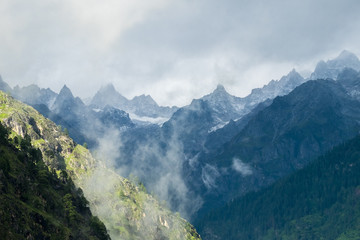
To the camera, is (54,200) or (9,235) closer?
(9,235)

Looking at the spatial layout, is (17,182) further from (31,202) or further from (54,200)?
(54,200)

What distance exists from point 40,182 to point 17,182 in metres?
31.6

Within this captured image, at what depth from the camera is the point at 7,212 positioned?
472ft

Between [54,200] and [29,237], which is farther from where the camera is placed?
[54,200]

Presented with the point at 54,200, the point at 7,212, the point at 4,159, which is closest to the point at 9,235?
the point at 7,212

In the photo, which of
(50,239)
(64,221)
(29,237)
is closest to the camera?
Result: (29,237)

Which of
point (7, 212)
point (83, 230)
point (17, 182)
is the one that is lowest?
point (83, 230)

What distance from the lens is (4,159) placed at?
557ft

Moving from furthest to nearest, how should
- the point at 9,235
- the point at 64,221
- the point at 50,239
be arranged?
1. the point at 64,221
2. the point at 50,239
3. the point at 9,235

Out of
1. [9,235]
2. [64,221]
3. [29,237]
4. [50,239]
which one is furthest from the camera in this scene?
[64,221]

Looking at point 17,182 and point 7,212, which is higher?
point 17,182

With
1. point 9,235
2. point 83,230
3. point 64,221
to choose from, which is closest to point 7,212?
point 9,235

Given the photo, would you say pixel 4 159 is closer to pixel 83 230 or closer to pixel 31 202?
pixel 31 202

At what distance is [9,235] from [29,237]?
1198cm
